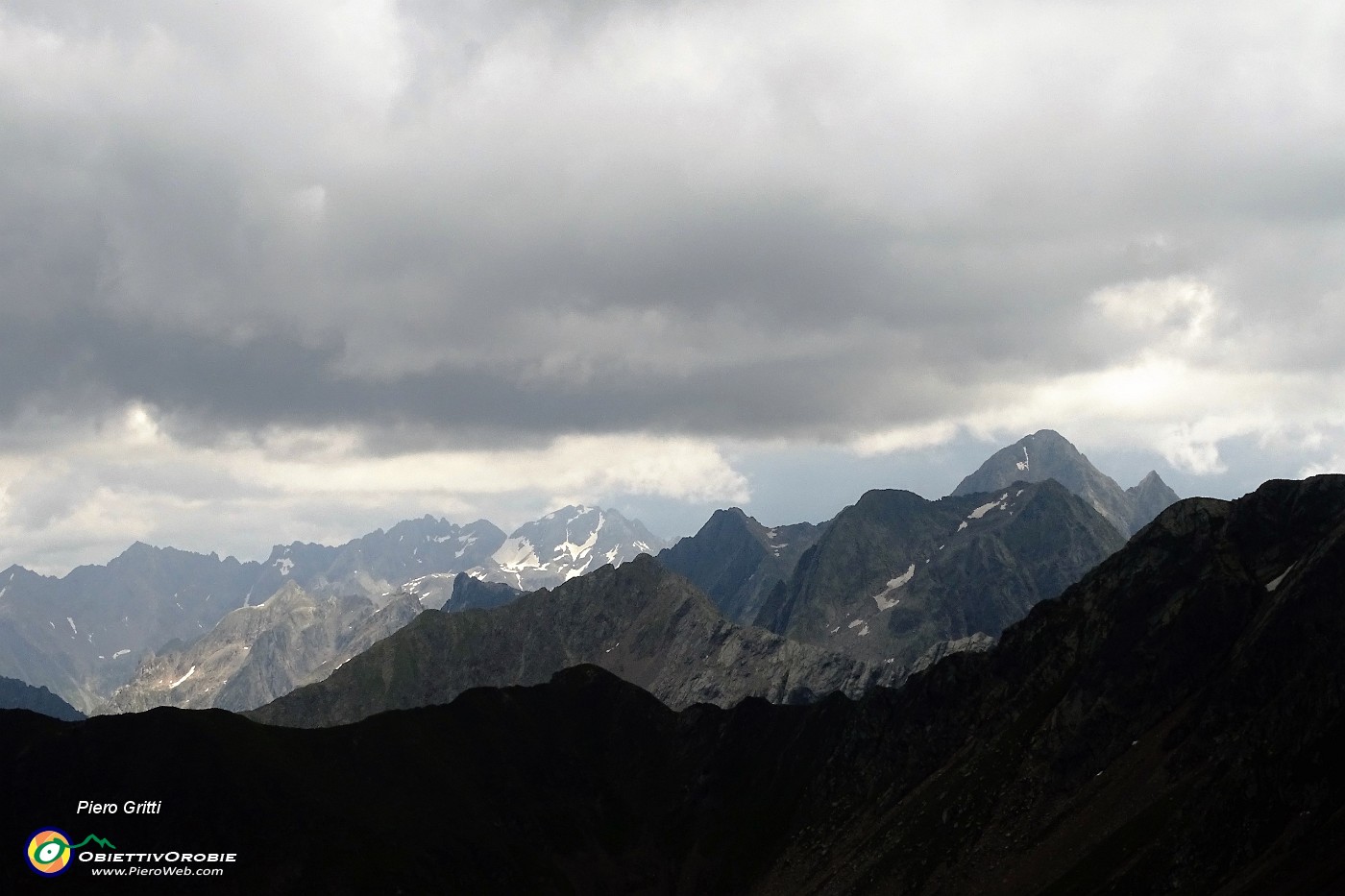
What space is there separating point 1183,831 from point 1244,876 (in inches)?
748

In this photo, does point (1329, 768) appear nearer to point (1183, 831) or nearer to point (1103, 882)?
point (1183, 831)

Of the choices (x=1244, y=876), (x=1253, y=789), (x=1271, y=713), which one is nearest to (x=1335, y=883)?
(x=1244, y=876)

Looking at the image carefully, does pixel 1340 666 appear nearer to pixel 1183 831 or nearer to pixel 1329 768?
pixel 1329 768

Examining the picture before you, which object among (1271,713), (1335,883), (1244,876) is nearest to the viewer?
(1335,883)

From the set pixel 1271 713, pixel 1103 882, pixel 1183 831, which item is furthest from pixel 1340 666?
pixel 1103 882

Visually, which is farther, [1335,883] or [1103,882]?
[1103,882]

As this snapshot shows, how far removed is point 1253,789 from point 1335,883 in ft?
117

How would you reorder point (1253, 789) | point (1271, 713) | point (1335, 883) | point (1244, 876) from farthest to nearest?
point (1271, 713) → point (1253, 789) → point (1244, 876) → point (1335, 883)

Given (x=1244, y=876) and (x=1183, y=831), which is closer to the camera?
(x=1244, y=876)

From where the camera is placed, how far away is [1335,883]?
151750 mm

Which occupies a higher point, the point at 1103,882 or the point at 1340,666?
the point at 1340,666

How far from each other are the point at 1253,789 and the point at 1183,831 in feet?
41.1

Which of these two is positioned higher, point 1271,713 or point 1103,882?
point 1271,713

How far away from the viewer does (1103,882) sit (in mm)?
192875
